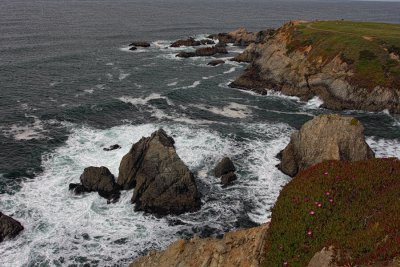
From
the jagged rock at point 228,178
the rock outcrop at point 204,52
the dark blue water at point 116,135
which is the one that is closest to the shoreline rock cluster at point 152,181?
the dark blue water at point 116,135

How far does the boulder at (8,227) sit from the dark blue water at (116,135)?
85 centimetres

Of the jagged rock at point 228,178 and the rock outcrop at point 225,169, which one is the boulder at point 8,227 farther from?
the rock outcrop at point 225,169

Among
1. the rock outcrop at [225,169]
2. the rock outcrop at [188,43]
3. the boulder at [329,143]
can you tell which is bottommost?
the rock outcrop at [225,169]

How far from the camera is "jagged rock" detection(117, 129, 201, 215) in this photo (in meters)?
37.4

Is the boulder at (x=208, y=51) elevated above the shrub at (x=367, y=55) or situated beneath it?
situated beneath

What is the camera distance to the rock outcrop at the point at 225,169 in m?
42.8

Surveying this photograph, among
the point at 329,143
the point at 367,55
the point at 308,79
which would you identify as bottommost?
the point at 329,143

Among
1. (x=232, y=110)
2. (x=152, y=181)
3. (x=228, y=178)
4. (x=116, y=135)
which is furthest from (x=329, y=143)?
(x=116, y=135)

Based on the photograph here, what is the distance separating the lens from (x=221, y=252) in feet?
69.2

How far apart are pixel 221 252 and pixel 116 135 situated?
37.0 meters

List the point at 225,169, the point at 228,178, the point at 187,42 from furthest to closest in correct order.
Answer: the point at 187,42 < the point at 225,169 < the point at 228,178

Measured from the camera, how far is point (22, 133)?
54781 millimetres

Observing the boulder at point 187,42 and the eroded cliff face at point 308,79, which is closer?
the eroded cliff face at point 308,79

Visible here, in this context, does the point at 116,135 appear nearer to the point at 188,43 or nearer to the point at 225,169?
the point at 225,169
